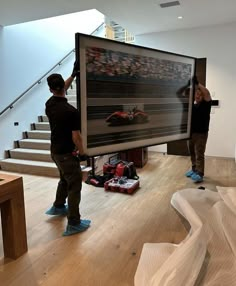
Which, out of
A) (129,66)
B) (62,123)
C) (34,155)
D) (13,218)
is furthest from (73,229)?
(34,155)

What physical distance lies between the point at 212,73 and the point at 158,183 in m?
2.85

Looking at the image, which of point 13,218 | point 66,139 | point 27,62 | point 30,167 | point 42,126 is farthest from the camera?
point 42,126

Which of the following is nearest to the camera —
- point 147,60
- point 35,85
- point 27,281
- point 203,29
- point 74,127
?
point 27,281

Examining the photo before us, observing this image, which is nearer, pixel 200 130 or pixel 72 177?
pixel 72 177

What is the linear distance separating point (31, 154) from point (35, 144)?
33 centimetres

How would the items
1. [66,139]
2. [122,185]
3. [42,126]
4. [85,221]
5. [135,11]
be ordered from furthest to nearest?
1. [42,126]
2. [135,11]
3. [122,185]
4. [85,221]
5. [66,139]

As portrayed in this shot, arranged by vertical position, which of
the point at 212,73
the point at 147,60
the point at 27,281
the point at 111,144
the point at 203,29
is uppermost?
the point at 203,29

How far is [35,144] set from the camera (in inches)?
199

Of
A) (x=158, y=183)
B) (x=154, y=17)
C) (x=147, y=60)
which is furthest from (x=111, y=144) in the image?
(x=154, y=17)

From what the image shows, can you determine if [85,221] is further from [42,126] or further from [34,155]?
[42,126]

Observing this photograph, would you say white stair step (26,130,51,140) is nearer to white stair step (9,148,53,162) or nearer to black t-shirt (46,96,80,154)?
white stair step (9,148,53,162)

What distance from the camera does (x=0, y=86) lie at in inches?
185

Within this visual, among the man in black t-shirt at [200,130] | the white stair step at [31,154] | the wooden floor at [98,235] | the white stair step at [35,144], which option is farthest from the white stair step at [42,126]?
the man in black t-shirt at [200,130]

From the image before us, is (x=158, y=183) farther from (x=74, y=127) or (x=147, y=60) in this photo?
(x=147, y=60)
